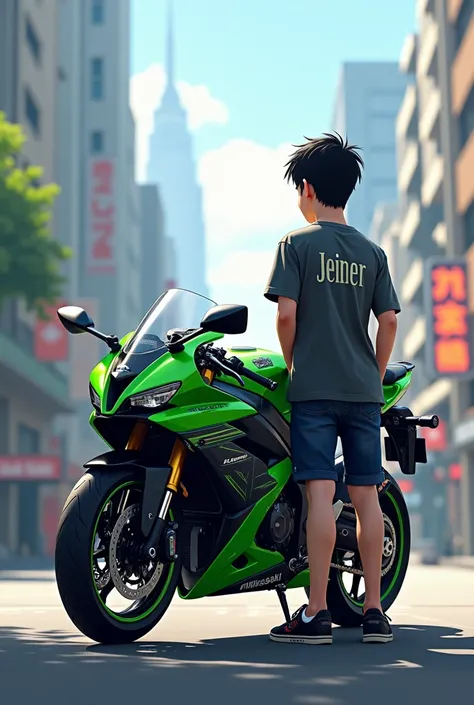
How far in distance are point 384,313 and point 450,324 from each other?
124 feet

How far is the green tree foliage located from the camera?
29016 millimetres

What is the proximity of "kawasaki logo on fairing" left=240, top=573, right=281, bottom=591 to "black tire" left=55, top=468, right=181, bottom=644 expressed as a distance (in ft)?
1.53

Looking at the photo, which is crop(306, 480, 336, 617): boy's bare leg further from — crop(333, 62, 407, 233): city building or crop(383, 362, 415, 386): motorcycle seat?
crop(333, 62, 407, 233): city building

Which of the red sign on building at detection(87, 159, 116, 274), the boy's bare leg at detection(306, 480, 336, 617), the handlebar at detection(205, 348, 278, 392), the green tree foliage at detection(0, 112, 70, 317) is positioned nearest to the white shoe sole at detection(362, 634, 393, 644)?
the boy's bare leg at detection(306, 480, 336, 617)

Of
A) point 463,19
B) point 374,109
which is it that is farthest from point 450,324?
point 374,109

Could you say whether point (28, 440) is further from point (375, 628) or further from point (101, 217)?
point (375, 628)

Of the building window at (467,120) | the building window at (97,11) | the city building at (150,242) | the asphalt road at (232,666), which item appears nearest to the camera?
the asphalt road at (232,666)

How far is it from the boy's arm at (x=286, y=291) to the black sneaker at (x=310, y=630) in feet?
3.50

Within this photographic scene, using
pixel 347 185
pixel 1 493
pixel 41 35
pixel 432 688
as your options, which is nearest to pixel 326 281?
pixel 347 185

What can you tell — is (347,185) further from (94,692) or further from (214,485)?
(94,692)

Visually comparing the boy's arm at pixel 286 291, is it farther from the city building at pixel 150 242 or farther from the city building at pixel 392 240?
the city building at pixel 150 242

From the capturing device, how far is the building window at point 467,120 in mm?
43219

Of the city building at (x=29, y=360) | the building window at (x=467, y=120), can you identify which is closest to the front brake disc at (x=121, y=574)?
the city building at (x=29, y=360)

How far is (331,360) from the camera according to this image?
5.82 metres
